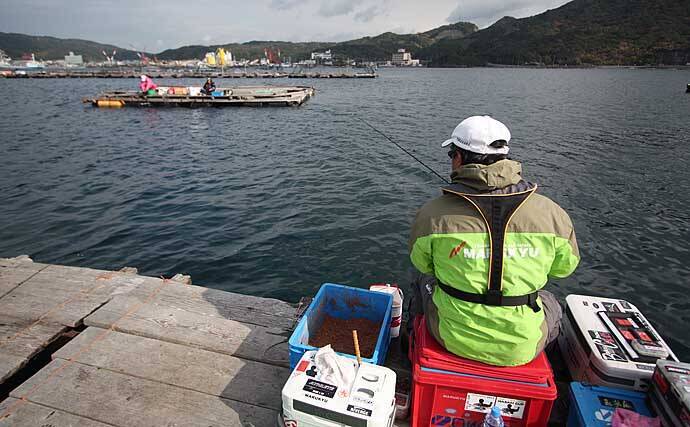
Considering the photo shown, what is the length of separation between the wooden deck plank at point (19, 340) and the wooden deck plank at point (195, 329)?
0.41 meters

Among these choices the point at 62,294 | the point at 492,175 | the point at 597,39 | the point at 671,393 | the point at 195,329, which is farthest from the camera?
the point at 597,39

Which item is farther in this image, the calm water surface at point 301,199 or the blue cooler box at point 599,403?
the calm water surface at point 301,199

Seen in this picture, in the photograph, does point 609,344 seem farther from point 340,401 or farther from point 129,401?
point 129,401

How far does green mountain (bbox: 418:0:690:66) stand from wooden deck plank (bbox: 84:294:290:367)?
501ft

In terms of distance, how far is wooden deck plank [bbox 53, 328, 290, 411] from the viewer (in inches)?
136

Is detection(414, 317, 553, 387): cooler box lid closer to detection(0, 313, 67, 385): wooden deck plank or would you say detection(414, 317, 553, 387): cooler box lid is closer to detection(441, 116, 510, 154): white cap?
detection(441, 116, 510, 154): white cap

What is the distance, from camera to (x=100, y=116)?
29469 millimetres

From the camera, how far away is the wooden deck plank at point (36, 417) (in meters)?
3.08

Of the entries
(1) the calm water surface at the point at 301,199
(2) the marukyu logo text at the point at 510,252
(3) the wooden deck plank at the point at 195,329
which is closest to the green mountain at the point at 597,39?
(1) the calm water surface at the point at 301,199

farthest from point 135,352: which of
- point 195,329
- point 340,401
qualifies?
point 340,401

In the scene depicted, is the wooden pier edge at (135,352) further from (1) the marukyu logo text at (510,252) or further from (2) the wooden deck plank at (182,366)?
(1) the marukyu logo text at (510,252)

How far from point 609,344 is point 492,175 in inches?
74.7

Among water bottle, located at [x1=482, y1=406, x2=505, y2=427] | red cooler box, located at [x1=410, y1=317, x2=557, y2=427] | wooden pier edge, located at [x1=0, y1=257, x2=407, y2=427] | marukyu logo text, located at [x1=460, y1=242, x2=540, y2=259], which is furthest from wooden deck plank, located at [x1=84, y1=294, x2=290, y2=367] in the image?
marukyu logo text, located at [x1=460, y1=242, x2=540, y2=259]

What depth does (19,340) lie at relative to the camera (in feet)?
13.6
